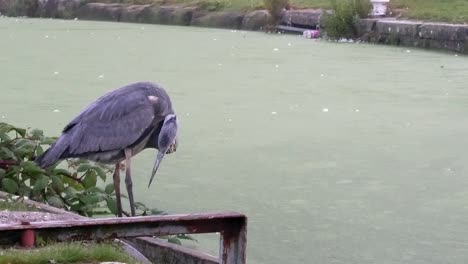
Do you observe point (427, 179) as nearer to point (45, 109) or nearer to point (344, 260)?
point (344, 260)

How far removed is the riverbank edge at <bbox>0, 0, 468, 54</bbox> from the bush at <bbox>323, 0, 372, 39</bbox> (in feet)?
0.33

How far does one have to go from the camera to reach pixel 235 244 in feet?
7.09

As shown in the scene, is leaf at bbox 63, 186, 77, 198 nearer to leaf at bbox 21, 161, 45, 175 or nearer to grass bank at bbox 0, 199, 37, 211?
leaf at bbox 21, 161, 45, 175

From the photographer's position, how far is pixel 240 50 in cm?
982

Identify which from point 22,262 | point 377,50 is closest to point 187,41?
point 377,50

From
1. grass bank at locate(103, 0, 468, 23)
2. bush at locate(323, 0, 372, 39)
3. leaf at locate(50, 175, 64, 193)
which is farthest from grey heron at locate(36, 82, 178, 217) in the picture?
bush at locate(323, 0, 372, 39)

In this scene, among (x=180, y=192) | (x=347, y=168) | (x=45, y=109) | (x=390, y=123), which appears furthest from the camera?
(x=45, y=109)

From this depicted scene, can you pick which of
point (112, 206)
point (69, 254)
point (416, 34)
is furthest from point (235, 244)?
point (416, 34)

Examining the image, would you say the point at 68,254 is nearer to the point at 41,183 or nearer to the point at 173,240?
the point at 173,240

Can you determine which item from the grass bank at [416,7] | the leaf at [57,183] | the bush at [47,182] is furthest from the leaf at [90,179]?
the grass bank at [416,7]

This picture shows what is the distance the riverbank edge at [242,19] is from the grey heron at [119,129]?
6902mm

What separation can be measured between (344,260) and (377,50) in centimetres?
686

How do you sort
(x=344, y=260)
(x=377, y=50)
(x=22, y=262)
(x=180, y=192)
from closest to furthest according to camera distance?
(x=22, y=262), (x=344, y=260), (x=180, y=192), (x=377, y=50)

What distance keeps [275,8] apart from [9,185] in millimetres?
9602
